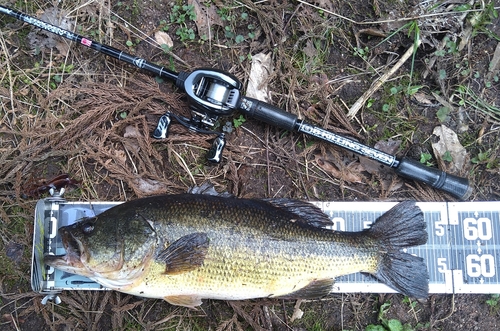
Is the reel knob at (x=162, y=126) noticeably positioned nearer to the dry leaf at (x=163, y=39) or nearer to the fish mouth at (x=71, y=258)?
the dry leaf at (x=163, y=39)

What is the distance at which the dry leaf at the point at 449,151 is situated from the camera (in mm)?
3932

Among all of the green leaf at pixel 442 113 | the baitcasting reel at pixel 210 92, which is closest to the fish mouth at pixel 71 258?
the baitcasting reel at pixel 210 92

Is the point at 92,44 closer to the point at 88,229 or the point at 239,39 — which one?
the point at 239,39

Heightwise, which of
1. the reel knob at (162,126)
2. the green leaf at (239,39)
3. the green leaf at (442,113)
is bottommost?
the green leaf at (442,113)

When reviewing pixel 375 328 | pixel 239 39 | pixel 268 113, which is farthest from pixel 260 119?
pixel 375 328

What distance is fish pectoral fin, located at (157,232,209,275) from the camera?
3051 mm

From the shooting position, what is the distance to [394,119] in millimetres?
4047

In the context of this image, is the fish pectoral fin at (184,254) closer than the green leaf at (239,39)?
Yes

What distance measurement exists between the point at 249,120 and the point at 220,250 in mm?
1396

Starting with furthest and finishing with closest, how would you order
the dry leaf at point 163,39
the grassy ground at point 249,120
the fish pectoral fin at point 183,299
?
the dry leaf at point 163,39
the grassy ground at point 249,120
the fish pectoral fin at point 183,299

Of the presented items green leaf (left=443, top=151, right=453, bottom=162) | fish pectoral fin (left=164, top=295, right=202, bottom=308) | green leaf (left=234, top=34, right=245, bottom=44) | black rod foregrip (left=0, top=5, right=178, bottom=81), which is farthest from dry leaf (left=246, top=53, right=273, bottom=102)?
fish pectoral fin (left=164, top=295, right=202, bottom=308)

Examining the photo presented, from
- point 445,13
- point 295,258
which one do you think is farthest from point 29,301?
point 445,13

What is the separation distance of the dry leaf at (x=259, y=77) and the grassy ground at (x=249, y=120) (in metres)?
0.07

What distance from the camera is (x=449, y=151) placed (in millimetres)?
3971
